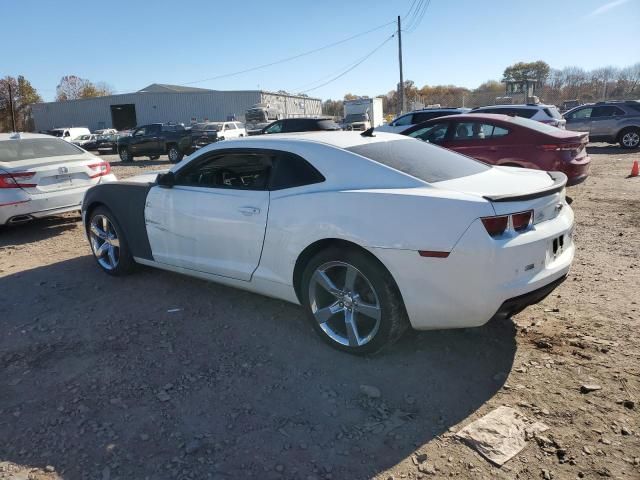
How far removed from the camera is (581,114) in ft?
57.9

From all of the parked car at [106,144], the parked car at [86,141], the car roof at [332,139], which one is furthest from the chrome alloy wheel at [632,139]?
the parked car at [86,141]

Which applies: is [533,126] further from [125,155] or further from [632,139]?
[125,155]

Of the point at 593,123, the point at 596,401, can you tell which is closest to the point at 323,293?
the point at 596,401

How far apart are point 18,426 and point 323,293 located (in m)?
1.98

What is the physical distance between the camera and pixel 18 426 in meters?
2.76

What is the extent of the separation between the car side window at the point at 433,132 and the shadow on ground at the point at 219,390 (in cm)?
564

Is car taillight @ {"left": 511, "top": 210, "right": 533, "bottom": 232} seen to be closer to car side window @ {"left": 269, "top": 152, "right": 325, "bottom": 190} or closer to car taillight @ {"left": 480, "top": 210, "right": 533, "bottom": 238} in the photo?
car taillight @ {"left": 480, "top": 210, "right": 533, "bottom": 238}

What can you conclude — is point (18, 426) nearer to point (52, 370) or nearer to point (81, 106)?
point (52, 370)

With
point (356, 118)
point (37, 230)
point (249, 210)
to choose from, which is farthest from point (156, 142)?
point (249, 210)

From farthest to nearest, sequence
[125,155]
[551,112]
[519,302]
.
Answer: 1. [125,155]
2. [551,112]
3. [519,302]

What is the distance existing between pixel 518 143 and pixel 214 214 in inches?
228

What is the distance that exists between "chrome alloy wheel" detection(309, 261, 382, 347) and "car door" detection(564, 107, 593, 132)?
677 inches

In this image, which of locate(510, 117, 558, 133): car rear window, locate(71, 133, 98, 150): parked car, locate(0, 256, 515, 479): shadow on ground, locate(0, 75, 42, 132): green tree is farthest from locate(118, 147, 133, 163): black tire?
locate(0, 75, 42, 132): green tree

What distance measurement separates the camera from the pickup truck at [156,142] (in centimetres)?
2053
